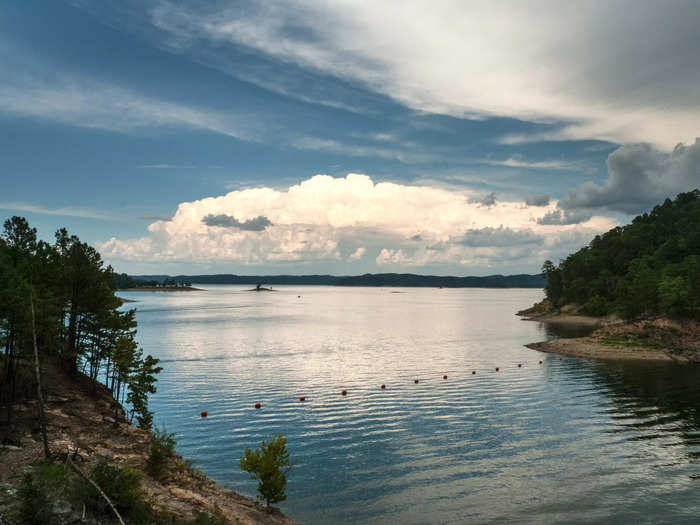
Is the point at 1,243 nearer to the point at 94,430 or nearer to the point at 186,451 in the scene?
the point at 94,430

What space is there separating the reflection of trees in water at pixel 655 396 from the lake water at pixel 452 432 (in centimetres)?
23

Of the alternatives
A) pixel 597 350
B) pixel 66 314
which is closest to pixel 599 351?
pixel 597 350

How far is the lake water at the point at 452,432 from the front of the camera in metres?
30.6

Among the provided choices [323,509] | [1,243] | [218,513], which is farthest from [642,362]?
[1,243]

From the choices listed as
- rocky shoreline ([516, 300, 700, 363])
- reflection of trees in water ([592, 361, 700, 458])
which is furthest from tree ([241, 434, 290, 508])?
rocky shoreline ([516, 300, 700, 363])

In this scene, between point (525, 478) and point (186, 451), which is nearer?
point (525, 478)

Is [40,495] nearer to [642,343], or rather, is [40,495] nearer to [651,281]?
[642,343]

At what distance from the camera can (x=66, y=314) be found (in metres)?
52.8

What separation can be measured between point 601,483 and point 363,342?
91525mm

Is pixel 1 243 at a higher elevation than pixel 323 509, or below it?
higher

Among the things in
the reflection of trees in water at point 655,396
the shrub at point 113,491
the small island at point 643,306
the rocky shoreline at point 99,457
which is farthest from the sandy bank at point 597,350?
the shrub at point 113,491

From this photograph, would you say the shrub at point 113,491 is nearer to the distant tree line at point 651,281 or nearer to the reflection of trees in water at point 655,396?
the reflection of trees in water at point 655,396

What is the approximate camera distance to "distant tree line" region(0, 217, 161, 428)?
40.5 meters

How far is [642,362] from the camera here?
3447 inches
